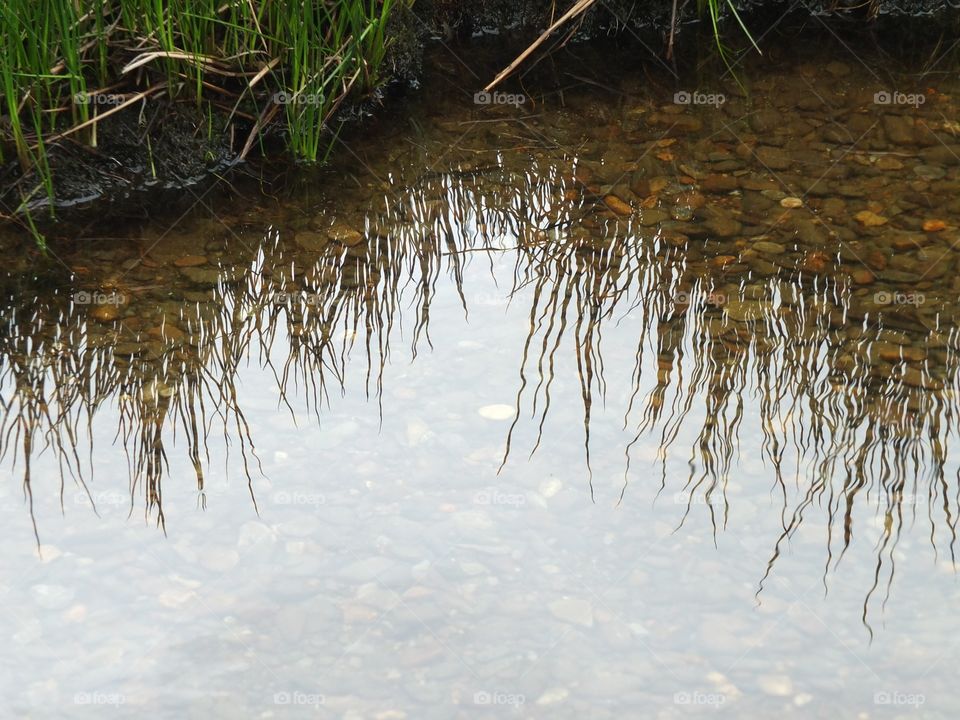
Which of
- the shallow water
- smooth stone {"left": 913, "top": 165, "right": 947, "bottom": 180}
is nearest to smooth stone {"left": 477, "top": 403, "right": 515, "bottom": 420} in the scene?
the shallow water

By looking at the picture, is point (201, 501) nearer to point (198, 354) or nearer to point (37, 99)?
point (198, 354)

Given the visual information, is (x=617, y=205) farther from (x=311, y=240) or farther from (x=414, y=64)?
(x=414, y=64)

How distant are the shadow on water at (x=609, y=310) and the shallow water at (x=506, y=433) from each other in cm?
1

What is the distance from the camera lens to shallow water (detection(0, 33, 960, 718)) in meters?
Result: 2.35

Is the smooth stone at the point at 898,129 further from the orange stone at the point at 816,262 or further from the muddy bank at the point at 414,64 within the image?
the orange stone at the point at 816,262

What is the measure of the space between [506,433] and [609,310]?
709 millimetres

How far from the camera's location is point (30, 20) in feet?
11.7

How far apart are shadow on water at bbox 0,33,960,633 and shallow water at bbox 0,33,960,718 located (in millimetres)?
12

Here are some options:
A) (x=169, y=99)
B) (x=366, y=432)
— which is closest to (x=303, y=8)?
(x=169, y=99)

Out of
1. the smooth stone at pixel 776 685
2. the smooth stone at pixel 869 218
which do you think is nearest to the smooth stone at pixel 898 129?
the smooth stone at pixel 869 218

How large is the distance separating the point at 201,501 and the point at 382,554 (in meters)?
0.51

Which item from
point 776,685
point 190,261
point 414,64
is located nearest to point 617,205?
point 414,64

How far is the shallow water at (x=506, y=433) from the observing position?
235 centimetres

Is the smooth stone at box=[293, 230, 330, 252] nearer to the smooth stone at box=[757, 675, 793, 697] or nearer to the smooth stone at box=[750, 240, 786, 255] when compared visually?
the smooth stone at box=[750, 240, 786, 255]
